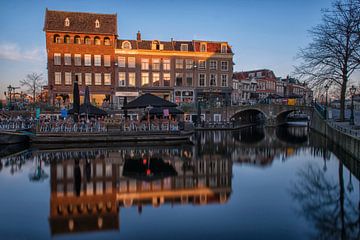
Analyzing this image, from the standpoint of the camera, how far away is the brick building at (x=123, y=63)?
150 ft

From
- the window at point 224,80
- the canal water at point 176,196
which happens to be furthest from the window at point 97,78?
the canal water at point 176,196

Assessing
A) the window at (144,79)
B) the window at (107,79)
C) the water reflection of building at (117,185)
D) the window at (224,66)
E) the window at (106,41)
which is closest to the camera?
the water reflection of building at (117,185)

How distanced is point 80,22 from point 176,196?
1644 inches

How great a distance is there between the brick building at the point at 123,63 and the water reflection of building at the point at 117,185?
87.2ft

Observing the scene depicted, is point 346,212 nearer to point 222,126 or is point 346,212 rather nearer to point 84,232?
point 84,232

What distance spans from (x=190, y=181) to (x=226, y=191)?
6.41 feet

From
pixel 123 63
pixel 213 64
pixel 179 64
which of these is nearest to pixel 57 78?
pixel 123 63

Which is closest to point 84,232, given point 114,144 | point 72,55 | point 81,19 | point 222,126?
point 114,144

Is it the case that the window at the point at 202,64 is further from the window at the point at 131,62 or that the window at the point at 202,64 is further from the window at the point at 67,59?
the window at the point at 67,59

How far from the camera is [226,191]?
12.7 metres

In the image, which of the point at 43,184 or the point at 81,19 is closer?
the point at 43,184

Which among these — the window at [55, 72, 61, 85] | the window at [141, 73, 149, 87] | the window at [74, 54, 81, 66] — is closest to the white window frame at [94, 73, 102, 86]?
the window at [74, 54, 81, 66]

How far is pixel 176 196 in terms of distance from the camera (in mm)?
11820

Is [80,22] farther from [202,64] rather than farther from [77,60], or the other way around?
[202,64]
